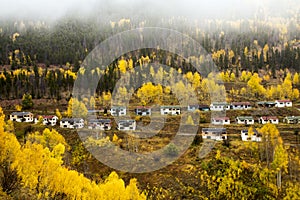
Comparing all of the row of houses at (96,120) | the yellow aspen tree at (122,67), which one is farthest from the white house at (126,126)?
the yellow aspen tree at (122,67)

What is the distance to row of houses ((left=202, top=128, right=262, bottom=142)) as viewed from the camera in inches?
1972

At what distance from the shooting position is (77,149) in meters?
45.8

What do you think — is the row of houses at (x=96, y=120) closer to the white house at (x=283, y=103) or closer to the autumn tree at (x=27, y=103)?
the autumn tree at (x=27, y=103)

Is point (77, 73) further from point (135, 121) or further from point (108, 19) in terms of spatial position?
point (108, 19)

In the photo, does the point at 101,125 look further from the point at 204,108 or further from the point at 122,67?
Result: the point at 122,67

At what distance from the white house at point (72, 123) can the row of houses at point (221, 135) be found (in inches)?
946

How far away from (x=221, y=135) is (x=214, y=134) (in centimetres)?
120

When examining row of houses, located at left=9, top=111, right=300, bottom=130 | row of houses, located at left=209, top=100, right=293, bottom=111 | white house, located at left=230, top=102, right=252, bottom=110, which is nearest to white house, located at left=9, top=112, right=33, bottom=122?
row of houses, located at left=9, top=111, right=300, bottom=130

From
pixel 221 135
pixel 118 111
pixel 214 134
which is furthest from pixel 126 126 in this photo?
Answer: pixel 221 135

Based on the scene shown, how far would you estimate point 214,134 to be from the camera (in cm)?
5200

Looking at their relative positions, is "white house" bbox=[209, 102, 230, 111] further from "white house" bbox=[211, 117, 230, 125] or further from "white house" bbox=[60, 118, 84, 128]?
"white house" bbox=[60, 118, 84, 128]

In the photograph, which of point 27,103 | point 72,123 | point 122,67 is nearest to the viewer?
point 72,123

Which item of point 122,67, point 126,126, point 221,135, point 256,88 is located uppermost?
point 122,67

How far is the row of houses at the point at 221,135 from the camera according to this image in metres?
50.1
